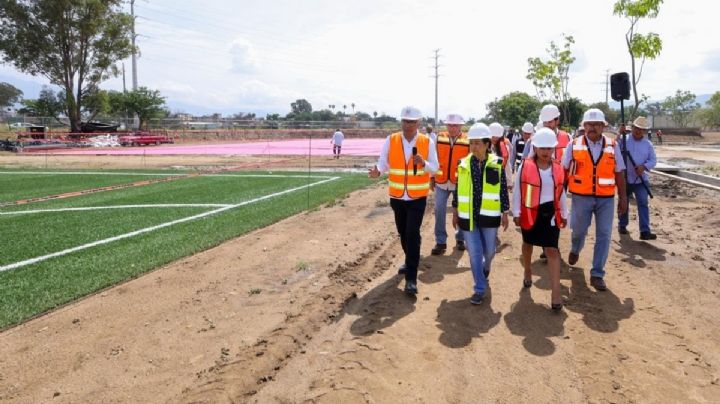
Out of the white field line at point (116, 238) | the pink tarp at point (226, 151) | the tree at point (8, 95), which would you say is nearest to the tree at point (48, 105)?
the pink tarp at point (226, 151)

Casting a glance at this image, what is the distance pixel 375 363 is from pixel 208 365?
128 centimetres

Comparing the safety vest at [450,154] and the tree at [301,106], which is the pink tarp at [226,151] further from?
the tree at [301,106]

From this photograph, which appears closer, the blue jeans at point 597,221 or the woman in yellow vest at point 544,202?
the woman in yellow vest at point 544,202

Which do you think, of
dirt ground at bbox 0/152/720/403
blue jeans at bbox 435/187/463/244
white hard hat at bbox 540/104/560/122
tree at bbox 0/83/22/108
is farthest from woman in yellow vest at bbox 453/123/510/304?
tree at bbox 0/83/22/108

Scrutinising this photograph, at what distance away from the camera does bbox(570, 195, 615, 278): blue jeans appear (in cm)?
561

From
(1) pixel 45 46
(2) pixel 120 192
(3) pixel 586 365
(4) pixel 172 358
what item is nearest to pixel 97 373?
(4) pixel 172 358

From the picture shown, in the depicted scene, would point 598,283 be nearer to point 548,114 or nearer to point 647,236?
point 548,114

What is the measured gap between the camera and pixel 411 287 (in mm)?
5211

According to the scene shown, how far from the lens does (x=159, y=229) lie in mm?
8609

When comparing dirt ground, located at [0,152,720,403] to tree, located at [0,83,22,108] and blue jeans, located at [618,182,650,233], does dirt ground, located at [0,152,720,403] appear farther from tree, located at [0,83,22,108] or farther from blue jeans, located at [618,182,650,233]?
tree, located at [0,83,22,108]

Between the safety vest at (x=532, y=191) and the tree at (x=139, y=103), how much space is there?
180 ft

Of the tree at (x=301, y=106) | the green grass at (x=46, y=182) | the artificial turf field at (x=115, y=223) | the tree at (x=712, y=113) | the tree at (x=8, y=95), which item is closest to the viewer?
the artificial turf field at (x=115, y=223)

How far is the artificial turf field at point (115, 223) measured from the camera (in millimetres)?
5797

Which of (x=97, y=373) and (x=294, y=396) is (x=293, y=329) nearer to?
(x=294, y=396)
